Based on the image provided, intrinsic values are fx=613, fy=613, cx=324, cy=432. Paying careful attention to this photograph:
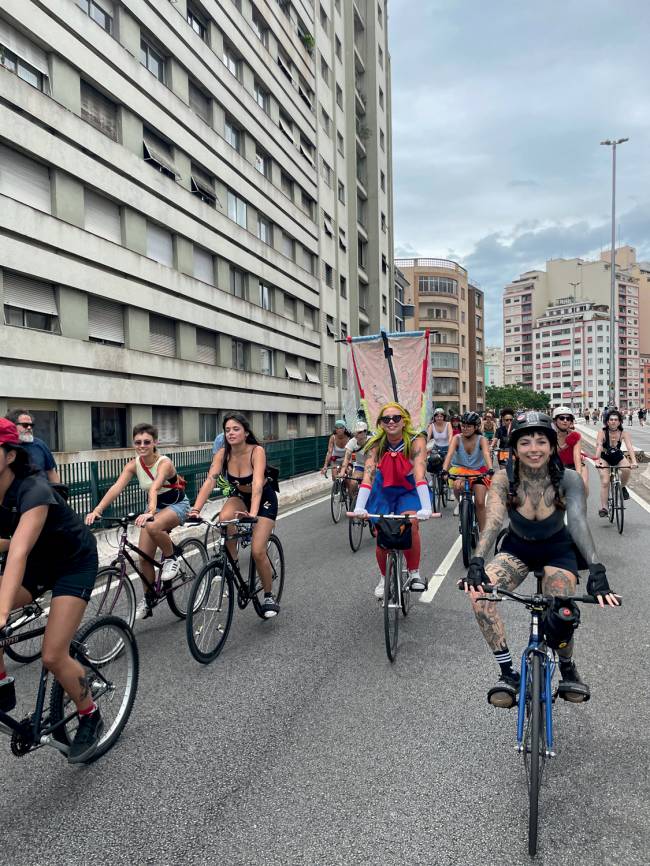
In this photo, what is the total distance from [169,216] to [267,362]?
33.7 ft

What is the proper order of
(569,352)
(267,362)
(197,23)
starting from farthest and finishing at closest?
(569,352), (267,362), (197,23)

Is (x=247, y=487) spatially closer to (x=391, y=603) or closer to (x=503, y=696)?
(x=391, y=603)

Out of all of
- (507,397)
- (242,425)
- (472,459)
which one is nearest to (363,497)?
→ (242,425)

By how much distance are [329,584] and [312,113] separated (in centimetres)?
3516

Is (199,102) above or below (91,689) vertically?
above

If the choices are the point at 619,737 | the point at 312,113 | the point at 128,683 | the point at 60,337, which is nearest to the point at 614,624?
the point at 619,737

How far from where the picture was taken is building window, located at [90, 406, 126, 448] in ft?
56.4

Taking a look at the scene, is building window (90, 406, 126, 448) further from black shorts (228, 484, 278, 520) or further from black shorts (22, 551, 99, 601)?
black shorts (22, 551, 99, 601)

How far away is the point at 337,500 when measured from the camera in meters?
11.8

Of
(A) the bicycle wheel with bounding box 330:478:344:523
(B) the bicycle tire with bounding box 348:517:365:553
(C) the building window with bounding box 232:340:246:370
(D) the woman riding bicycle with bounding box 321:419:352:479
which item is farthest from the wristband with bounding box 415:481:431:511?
A: (C) the building window with bounding box 232:340:246:370

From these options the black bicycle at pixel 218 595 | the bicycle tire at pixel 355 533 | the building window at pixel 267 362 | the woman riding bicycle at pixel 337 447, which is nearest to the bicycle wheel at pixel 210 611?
the black bicycle at pixel 218 595

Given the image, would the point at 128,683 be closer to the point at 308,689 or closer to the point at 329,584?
the point at 308,689

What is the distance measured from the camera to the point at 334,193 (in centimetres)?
3878

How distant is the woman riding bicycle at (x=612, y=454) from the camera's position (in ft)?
32.1
